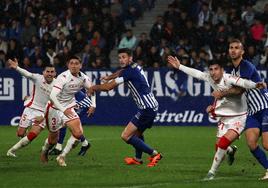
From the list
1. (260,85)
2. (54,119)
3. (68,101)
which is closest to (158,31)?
(54,119)

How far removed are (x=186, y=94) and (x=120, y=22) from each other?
4.89 meters

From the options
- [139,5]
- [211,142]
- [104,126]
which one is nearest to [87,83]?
[211,142]

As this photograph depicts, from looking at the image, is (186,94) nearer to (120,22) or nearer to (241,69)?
A: (120,22)

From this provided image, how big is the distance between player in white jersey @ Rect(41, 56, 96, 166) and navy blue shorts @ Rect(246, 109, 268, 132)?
143 inches

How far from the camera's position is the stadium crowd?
28594 mm

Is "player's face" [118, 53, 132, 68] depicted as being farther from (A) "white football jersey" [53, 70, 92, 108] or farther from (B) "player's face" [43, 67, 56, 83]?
(B) "player's face" [43, 67, 56, 83]

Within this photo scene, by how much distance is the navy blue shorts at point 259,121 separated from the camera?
45.2ft

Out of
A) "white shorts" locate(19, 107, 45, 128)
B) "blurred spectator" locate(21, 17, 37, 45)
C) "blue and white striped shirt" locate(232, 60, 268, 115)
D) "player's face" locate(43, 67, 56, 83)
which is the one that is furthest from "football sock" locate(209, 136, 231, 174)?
"blurred spectator" locate(21, 17, 37, 45)

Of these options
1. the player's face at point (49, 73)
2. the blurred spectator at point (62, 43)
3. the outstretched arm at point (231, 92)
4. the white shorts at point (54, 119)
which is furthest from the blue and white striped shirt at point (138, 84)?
the blurred spectator at point (62, 43)

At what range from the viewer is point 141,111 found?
16516 millimetres

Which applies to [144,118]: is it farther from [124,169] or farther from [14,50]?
[14,50]

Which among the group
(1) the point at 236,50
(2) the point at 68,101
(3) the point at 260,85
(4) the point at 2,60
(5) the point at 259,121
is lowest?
(4) the point at 2,60

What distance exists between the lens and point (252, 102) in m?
13.9

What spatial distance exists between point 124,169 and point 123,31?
53.1ft
